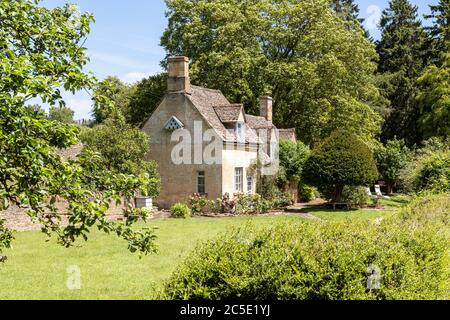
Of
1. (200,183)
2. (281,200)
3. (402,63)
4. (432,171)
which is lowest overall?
(281,200)

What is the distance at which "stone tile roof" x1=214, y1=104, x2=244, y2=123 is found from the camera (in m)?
33.0

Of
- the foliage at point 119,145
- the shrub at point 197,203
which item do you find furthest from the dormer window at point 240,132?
the foliage at point 119,145

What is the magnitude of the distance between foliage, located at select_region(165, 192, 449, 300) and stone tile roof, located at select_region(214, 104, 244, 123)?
84.9 feet

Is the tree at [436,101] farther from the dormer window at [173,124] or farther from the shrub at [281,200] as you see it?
the dormer window at [173,124]

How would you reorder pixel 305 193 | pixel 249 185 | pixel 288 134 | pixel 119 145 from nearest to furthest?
1. pixel 119 145
2. pixel 249 185
3. pixel 288 134
4. pixel 305 193

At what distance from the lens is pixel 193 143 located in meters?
32.2

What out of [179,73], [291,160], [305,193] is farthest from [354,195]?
[179,73]

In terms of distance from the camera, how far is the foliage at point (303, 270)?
6.48m

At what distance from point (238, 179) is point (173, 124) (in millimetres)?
5855

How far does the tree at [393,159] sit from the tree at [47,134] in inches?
1736

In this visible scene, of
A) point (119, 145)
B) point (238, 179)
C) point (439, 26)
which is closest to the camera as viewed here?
point (119, 145)

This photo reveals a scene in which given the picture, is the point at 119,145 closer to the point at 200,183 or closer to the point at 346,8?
the point at 200,183

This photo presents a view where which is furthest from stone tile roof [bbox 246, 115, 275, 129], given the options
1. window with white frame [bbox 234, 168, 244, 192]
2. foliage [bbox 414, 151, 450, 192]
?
foliage [bbox 414, 151, 450, 192]
